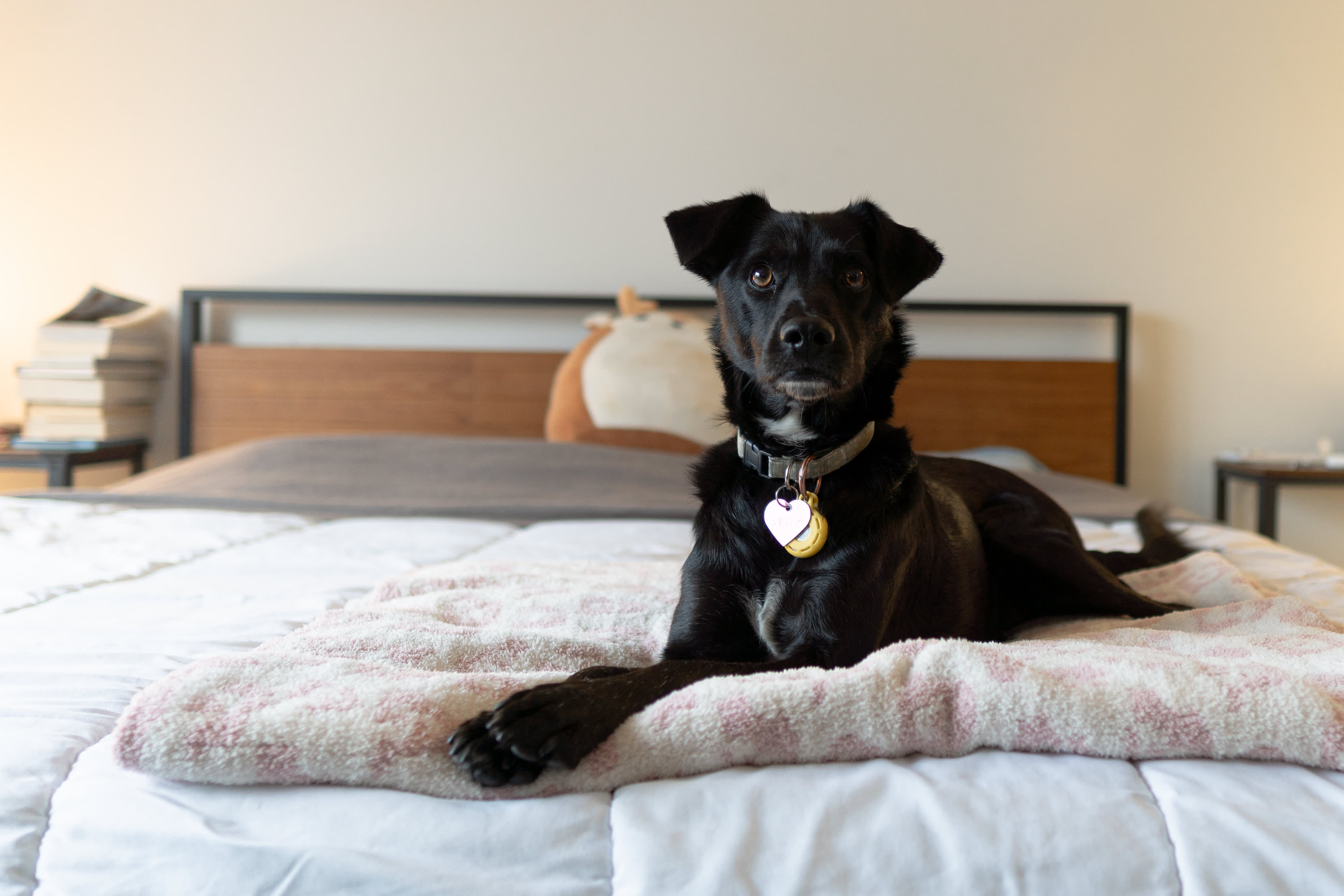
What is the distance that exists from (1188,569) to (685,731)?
1.11m

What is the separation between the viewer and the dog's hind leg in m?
1.30

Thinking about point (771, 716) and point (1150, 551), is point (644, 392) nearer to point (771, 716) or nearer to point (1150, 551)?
point (1150, 551)

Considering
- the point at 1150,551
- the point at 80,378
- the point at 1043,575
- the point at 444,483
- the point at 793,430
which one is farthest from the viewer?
the point at 80,378

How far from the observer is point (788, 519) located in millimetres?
1087

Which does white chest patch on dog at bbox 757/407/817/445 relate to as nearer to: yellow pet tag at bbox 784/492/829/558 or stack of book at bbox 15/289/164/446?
yellow pet tag at bbox 784/492/829/558

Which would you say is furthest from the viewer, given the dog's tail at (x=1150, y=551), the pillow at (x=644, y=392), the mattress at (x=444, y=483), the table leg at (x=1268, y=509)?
the table leg at (x=1268, y=509)

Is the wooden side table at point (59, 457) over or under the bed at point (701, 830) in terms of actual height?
over

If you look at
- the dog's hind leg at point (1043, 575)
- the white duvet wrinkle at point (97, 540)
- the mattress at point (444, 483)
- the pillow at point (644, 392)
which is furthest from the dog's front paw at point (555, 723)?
the pillow at point (644, 392)

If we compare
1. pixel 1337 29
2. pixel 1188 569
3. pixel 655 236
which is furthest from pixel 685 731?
pixel 1337 29

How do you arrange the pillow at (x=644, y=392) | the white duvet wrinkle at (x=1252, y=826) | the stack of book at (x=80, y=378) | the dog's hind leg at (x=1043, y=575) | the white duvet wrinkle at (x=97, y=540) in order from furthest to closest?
the stack of book at (x=80, y=378)
the pillow at (x=644, y=392)
the white duvet wrinkle at (x=97, y=540)
the dog's hind leg at (x=1043, y=575)
the white duvet wrinkle at (x=1252, y=826)

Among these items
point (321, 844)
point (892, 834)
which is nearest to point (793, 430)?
point (892, 834)

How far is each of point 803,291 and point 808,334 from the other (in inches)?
4.4

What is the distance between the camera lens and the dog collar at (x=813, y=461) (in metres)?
1.12

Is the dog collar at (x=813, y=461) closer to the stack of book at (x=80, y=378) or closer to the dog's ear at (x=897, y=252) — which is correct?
the dog's ear at (x=897, y=252)
